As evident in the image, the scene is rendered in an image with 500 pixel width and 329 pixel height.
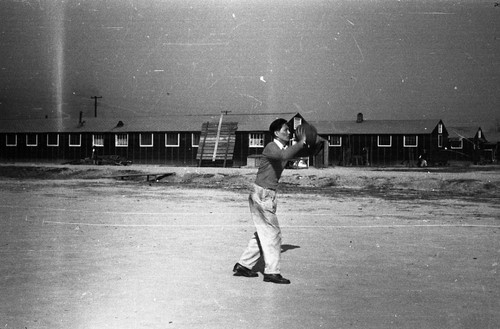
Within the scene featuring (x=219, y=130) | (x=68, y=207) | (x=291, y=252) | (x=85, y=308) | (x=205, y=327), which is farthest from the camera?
(x=219, y=130)

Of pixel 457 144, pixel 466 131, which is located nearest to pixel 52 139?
pixel 457 144

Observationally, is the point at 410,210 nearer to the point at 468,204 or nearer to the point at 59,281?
the point at 468,204

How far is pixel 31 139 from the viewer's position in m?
67.9

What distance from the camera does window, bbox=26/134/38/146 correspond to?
67.8 meters

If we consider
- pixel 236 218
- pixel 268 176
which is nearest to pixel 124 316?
pixel 268 176

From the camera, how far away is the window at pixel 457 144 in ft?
242

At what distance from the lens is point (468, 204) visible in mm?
18812

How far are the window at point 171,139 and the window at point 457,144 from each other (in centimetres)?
3438

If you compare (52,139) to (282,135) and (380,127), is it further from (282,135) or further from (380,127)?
(282,135)

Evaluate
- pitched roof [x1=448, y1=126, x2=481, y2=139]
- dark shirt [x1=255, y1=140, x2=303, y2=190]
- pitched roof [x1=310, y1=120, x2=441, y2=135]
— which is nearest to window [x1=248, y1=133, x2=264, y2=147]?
pitched roof [x1=310, y1=120, x2=441, y2=135]

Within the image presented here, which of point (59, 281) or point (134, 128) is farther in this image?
point (134, 128)

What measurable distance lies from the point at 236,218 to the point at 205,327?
8.95 m

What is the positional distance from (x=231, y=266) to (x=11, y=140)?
2633 inches

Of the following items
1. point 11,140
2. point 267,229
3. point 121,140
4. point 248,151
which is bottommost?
point 267,229
